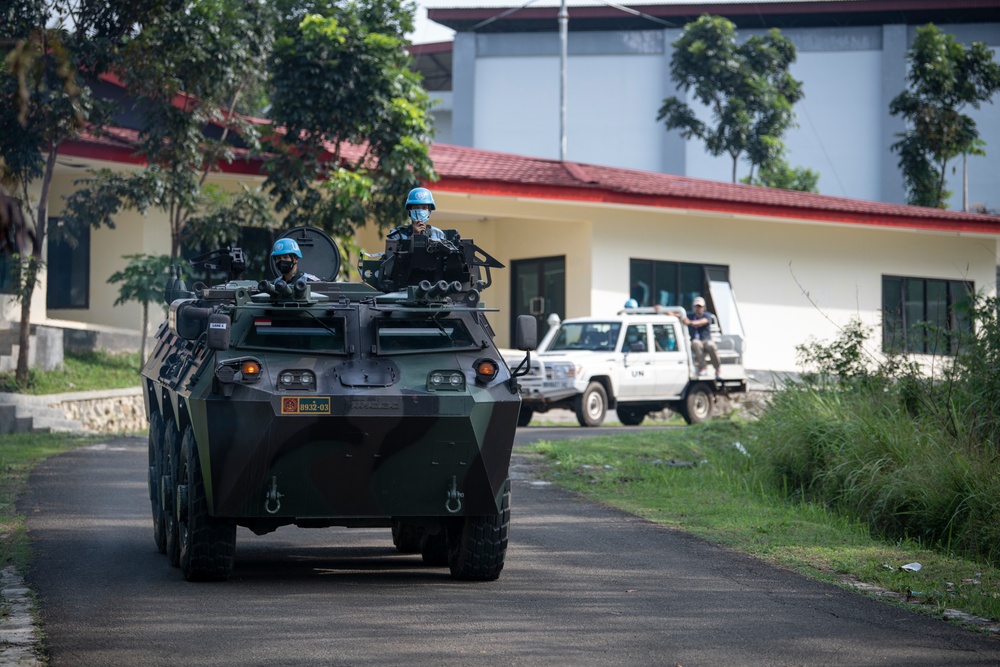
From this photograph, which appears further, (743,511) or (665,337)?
(665,337)

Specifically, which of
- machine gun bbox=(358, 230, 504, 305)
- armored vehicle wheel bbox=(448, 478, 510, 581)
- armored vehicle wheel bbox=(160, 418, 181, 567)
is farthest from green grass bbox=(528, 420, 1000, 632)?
armored vehicle wheel bbox=(160, 418, 181, 567)

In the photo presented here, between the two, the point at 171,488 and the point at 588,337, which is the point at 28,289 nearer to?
the point at 588,337

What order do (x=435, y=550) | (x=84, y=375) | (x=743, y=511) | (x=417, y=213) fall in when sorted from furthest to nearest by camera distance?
(x=84, y=375)
(x=743, y=511)
(x=417, y=213)
(x=435, y=550)

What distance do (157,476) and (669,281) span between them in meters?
19.6

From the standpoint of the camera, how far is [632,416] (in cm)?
2367

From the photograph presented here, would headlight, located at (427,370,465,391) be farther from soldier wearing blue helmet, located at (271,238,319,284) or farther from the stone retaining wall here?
the stone retaining wall

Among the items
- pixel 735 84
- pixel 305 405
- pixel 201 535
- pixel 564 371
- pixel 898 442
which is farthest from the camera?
pixel 735 84

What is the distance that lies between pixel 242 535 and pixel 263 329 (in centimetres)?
309

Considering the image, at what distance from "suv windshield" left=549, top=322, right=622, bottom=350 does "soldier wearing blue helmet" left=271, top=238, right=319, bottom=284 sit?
12.5 m

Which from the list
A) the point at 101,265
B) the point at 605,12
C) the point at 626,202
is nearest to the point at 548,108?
the point at 605,12

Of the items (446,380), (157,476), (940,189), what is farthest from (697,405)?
(940,189)

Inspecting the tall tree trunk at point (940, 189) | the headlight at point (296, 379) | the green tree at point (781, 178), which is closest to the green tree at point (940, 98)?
the tall tree trunk at point (940, 189)

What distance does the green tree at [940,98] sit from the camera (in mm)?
37750

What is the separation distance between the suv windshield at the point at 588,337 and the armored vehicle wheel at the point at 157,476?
11623mm
